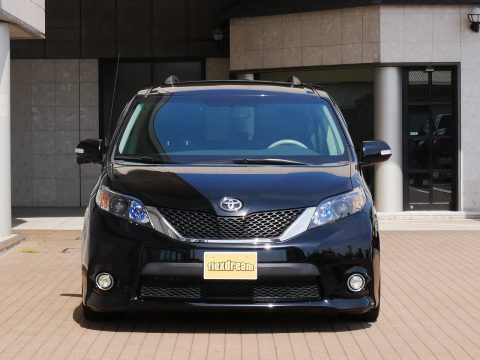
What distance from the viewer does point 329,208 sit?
7.14m

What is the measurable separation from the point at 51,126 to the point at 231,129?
44.3ft

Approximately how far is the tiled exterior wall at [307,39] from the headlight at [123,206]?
36.6 ft

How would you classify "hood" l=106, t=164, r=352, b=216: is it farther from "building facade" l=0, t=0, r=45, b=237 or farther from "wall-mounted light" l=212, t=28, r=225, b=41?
"wall-mounted light" l=212, t=28, r=225, b=41

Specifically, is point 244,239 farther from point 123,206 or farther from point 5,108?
point 5,108

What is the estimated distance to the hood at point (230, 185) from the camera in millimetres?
7066

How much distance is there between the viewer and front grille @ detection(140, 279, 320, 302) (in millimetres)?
6992

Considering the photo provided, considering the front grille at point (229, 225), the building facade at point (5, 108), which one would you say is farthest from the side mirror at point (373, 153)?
the building facade at point (5, 108)

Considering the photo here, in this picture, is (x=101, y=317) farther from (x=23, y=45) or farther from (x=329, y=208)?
(x=23, y=45)

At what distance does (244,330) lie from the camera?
736 cm

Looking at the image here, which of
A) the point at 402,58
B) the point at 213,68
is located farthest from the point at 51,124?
the point at 402,58

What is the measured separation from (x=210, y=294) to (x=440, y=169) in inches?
458

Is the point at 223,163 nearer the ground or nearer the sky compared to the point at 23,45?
nearer the ground

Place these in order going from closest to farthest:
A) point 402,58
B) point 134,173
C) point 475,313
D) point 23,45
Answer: point 134,173
point 475,313
point 402,58
point 23,45

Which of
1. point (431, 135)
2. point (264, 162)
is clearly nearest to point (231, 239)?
point (264, 162)
